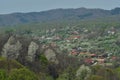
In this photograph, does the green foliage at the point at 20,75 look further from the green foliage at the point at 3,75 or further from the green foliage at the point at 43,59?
the green foliage at the point at 43,59

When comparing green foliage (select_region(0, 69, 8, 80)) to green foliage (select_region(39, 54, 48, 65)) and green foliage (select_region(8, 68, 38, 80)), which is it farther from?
green foliage (select_region(39, 54, 48, 65))

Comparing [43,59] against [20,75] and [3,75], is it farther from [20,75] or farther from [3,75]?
[3,75]

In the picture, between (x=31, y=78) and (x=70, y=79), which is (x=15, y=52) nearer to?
(x=70, y=79)

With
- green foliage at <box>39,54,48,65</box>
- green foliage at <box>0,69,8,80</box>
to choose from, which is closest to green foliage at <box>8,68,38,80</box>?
green foliage at <box>0,69,8,80</box>

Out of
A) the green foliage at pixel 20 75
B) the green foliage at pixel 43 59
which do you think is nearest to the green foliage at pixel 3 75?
the green foliage at pixel 20 75

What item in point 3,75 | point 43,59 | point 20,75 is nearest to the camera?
point 3,75

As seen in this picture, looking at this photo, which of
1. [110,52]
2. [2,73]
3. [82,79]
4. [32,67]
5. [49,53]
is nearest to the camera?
[2,73]

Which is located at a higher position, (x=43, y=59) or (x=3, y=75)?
(x=3, y=75)

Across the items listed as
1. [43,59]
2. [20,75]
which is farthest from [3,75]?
[43,59]

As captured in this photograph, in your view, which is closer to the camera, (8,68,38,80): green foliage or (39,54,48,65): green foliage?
(8,68,38,80): green foliage

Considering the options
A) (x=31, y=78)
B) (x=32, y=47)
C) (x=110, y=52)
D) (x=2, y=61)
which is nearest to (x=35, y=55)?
(x=32, y=47)

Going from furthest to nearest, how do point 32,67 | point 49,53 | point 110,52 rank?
point 110,52
point 49,53
point 32,67
